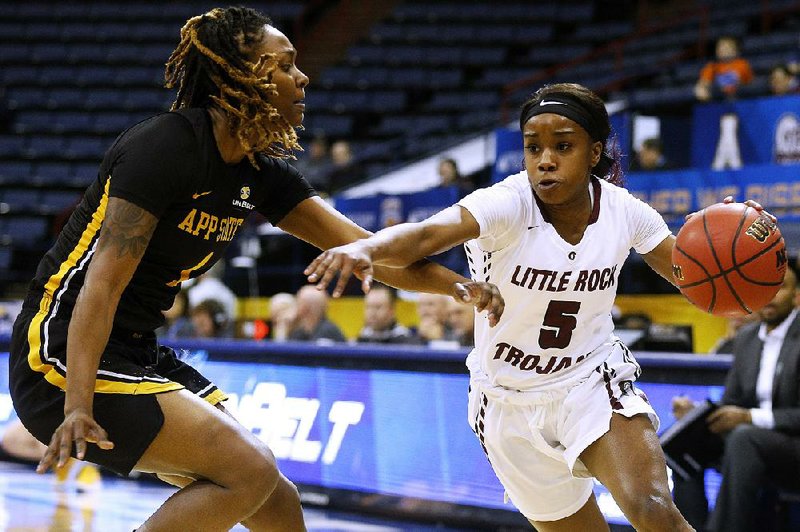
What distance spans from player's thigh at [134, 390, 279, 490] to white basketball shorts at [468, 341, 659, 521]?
2.89 feet

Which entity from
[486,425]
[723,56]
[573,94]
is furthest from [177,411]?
[723,56]

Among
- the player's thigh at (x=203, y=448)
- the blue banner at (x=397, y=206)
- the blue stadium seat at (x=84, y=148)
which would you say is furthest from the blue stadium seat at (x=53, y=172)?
the player's thigh at (x=203, y=448)

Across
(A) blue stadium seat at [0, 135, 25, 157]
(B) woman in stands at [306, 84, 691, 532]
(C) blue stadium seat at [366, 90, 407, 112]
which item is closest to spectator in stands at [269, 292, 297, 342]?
(B) woman in stands at [306, 84, 691, 532]

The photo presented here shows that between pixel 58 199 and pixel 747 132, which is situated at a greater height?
pixel 747 132

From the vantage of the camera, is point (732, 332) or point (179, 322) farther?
point (179, 322)

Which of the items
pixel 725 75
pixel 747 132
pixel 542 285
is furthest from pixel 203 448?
pixel 725 75

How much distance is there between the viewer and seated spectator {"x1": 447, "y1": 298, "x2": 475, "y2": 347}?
7.14 metres

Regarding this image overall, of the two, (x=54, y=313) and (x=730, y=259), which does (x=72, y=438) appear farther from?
(x=730, y=259)

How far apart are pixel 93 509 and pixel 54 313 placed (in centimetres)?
402

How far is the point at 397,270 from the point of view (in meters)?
3.62

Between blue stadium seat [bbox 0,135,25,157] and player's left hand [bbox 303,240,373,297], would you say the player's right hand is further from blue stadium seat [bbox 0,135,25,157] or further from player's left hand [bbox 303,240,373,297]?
blue stadium seat [bbox 0,135,25,157]

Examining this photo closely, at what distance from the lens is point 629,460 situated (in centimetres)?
343

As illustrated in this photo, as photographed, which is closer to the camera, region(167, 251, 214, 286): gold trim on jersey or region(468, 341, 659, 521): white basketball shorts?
region(167, 251, 214, 286): gold trim on jersey

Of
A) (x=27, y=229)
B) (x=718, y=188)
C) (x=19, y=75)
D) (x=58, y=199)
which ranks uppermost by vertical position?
(x=718, y=188)
